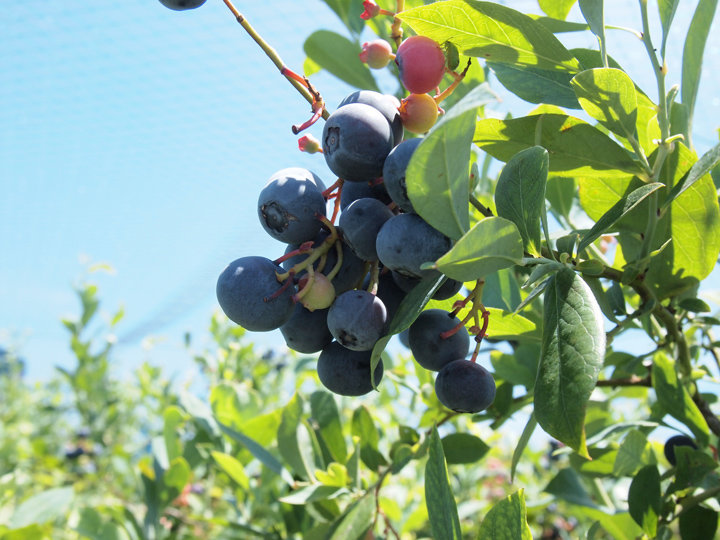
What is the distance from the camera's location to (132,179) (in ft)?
19.5

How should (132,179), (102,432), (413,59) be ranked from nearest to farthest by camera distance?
1. (413,59)
2. (102,432)
3. (132,179)

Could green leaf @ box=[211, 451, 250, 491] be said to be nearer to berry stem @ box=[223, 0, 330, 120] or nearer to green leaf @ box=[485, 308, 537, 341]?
green leaf @ box=[485, 308, 537, 341]

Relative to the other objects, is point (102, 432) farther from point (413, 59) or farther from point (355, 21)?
point (413, 59)

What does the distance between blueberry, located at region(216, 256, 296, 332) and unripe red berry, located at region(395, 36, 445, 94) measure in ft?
0.89

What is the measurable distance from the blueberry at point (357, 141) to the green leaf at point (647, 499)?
621 millimetres

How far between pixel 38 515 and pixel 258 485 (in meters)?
0.54

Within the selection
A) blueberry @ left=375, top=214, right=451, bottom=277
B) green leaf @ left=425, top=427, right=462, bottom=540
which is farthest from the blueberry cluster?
green leaf @ left=425, top=427, right=462, bottom=540

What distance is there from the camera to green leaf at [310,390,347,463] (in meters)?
1.32

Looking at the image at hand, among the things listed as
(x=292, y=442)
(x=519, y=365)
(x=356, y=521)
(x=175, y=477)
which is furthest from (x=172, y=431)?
(x=519, y=365)

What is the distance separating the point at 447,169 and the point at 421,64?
24 centimetres

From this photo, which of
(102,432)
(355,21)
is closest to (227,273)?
(355,21)

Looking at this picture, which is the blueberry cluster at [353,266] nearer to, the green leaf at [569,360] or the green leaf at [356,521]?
the green leaf at [569,360]

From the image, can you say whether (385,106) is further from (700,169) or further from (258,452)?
(258,452)

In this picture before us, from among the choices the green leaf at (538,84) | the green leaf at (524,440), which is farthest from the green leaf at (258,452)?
the green leaf at (538,84)
